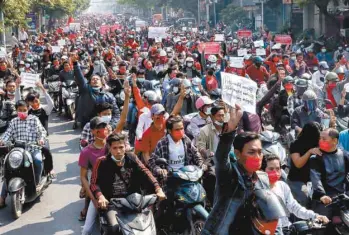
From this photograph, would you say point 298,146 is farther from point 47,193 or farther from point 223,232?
point 47,193

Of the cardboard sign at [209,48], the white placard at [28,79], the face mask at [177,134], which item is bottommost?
the cardboard sign at [209,48]

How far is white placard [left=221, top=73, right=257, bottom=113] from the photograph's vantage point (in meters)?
5.00

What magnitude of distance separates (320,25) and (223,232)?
122ft

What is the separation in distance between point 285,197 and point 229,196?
5.32 feet

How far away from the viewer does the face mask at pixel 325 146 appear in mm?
6555

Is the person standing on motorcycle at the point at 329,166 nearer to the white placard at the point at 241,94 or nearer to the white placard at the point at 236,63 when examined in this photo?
the white placard at the point at 241,94

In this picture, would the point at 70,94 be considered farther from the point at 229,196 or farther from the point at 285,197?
the point at 229,196

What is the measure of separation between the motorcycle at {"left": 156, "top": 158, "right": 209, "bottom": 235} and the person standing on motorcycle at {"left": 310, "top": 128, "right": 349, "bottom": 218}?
109 cm

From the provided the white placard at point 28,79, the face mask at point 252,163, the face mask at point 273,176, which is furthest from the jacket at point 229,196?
the white placard at point 28,79

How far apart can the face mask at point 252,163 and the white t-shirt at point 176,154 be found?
2.84 meters

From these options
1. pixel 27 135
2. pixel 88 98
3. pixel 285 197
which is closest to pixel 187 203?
pixel 285 197

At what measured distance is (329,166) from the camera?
6.60 metres

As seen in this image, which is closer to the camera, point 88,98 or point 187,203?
point 187,203

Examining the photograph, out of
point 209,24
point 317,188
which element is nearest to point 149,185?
point 317,188
